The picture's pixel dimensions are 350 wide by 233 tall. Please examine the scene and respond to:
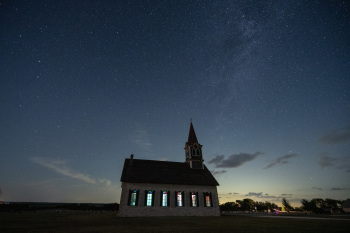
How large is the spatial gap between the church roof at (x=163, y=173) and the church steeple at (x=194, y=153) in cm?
111

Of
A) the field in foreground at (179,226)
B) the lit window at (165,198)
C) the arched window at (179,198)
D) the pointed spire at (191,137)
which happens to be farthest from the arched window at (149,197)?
the pointed spire at (191,137)

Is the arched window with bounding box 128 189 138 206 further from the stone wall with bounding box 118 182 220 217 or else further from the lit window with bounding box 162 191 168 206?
the lit window with bounding box 162 191 168 206

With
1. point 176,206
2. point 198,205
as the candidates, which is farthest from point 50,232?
point 198,205

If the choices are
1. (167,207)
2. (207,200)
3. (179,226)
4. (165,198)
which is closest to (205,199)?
(207,200)

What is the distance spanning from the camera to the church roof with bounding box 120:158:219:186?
27375mm

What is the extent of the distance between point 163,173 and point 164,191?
3.38 metres

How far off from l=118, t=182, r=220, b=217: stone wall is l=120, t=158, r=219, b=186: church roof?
760mm

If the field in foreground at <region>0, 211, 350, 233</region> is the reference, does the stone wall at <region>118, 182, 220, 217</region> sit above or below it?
above

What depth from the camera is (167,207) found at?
2608 cm

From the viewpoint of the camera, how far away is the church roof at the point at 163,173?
27.4 meters

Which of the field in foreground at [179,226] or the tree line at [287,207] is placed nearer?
the field in foreground at [179,226]

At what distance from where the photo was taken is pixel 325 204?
74812 mm

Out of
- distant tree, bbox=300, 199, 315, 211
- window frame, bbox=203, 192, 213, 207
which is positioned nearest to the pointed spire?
window frame, bbox=203, 192, 213, 207

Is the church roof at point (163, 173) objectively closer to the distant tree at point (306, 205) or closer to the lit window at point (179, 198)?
the lit window at point (179, 198)
